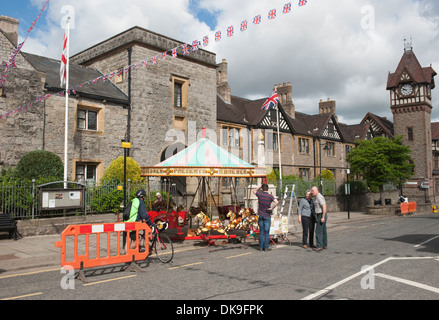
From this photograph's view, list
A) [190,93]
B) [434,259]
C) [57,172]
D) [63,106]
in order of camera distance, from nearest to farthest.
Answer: [434,259]
[57,172]
[63,106]
[190,93]

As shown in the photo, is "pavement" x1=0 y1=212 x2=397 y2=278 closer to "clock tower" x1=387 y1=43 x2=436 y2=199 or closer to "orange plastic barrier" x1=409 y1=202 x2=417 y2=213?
"orange plastic barrier" x1=409 y1=202 x2=417 y2=213

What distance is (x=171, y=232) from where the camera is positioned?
1202cm

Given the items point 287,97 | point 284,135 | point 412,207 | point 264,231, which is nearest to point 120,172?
point 264,231

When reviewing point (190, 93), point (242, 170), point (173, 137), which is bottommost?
point (242, 170)

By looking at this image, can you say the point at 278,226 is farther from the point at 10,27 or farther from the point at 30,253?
the point at 10,27

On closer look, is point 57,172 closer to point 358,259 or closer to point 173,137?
point 173,137

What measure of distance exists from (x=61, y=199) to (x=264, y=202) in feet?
27.0

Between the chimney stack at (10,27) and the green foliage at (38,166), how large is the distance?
5678 mm

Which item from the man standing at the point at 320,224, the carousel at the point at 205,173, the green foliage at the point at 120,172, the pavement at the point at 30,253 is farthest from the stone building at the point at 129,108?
the man standing at the point at 320,224

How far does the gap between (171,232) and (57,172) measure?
7.01 metres

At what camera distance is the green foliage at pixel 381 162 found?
3069 cm

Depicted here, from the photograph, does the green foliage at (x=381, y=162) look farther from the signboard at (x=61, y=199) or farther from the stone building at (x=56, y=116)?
the signboard at (x=61, y=199)

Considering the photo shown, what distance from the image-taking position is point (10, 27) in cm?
1725

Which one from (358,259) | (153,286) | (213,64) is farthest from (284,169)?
(153,286)
